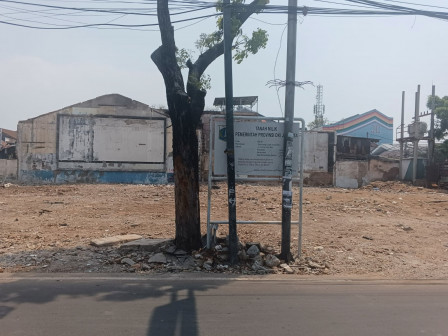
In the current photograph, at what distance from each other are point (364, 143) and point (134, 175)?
19310 millimetres

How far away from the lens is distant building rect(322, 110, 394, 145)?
4900cm

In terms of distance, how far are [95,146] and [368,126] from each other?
35.6m

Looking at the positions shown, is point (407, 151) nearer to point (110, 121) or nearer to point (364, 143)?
point (364, 143)

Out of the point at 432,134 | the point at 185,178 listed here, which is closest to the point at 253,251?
the point at 185,178

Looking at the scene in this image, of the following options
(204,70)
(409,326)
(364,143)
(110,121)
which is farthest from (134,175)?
(409,326)

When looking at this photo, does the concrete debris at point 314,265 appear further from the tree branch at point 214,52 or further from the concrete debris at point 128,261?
the tree branch at point 214,52

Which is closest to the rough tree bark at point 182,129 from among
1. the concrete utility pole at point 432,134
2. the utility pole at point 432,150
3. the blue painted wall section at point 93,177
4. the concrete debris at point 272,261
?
the concrete debris at point 272,261

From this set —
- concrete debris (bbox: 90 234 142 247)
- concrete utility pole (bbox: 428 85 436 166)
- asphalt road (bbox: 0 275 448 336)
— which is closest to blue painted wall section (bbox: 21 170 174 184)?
concrete utility pole (bbox: 428 85 436 166)

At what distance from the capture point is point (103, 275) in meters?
A: 6.66

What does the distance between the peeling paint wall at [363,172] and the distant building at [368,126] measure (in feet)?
57.0

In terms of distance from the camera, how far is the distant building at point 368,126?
4900 centimetres

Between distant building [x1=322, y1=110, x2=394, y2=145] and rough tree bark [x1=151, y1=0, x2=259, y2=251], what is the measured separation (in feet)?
138

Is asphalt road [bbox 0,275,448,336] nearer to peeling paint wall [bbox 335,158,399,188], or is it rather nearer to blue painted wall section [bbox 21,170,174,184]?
blue painted wall section [bbox 21,170,174,184]

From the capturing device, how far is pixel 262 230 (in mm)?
10195
